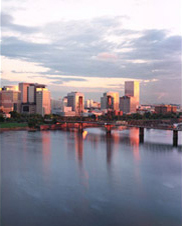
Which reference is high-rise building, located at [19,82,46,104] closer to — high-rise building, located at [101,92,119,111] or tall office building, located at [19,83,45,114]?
tall office building, located at [19,83,45,114]

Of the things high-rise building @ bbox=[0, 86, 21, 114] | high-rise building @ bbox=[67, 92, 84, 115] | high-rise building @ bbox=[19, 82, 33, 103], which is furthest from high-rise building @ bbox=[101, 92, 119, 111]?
high-rise building @ bbox=[0, 86, 21, 114]

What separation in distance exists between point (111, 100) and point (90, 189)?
276 ft

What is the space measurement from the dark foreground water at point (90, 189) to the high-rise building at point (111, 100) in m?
76.2

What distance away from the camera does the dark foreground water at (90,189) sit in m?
6.78

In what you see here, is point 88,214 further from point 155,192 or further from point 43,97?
point 43,97

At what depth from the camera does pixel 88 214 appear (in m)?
6.93

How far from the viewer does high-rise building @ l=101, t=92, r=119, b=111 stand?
90688 mm

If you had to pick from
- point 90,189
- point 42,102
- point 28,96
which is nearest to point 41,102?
point 42,102

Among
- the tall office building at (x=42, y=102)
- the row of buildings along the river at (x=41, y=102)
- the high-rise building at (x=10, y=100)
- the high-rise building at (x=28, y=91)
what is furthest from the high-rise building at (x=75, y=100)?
the high-rise building at (x=10, y=100)

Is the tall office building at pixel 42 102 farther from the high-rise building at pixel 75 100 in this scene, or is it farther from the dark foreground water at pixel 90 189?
Result: the dark foreground water at pixel 90 189

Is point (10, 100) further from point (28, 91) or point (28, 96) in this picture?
point (28, 91)

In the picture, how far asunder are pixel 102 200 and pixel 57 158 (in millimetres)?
6451

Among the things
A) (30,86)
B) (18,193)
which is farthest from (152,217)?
(30,86)

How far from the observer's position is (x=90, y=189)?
8789mm
